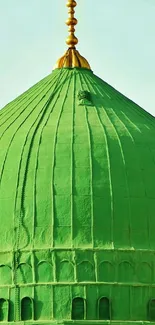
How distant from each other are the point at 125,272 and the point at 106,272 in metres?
0.44

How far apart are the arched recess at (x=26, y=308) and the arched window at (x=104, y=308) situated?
5.09 ft

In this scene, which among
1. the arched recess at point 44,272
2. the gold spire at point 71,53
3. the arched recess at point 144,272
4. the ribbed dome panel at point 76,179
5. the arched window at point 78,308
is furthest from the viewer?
the gold spire at point 71,53

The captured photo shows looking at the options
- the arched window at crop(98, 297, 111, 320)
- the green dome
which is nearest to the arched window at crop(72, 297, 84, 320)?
the green dome

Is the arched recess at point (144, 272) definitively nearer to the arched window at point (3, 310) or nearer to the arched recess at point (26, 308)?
the arched recess at point (26, 308)

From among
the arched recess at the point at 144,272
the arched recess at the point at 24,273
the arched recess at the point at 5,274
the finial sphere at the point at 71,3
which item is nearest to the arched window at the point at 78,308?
the arched recess at the point at 24,273

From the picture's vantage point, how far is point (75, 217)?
36.1m

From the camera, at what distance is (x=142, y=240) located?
36281mm

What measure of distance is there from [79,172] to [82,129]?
1.52m

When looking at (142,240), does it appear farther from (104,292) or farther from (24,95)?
(24,95)

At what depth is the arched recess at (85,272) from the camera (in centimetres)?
3566

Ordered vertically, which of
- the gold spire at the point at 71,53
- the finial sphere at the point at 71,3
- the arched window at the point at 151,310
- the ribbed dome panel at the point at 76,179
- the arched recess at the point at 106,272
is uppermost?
the finial sphere at the point at 71,3

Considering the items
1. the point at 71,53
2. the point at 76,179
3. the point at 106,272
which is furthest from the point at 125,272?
the point at 71,53

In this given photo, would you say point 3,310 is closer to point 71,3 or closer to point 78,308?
point 78,308

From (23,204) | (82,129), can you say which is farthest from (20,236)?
(82,129)
